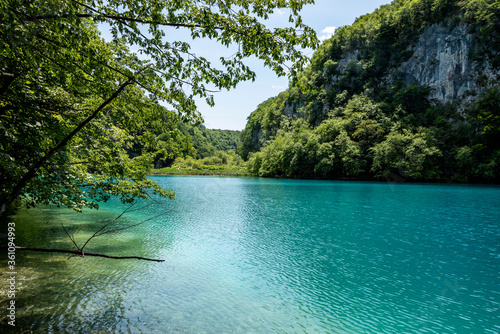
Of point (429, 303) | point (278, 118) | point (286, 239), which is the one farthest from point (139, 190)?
point (278, 118)

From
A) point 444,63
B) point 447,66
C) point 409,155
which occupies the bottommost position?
point 409,155

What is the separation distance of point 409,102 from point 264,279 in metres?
70.1

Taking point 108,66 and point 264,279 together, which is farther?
point 264,279

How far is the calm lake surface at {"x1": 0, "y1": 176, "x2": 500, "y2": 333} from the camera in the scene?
603 cm

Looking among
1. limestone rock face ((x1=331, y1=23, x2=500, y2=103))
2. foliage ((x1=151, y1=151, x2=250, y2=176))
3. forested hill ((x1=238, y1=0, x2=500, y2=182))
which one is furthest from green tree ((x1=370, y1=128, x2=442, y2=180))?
foliage ((x1=151, y1=151, x2=250, y2=176))

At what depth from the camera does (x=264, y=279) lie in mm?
8727

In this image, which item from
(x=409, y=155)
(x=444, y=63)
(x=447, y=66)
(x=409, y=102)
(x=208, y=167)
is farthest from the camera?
(x=208, y=167)

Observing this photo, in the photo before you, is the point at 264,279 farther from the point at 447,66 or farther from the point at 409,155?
the point at 447,66

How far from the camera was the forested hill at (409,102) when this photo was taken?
50375mm

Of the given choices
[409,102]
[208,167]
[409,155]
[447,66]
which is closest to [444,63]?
[447,66]

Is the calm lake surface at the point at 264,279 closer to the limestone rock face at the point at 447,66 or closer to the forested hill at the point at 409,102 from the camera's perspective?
the forested hill at the point at 409,102

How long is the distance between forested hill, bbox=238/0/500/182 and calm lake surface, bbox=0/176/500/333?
3667 centimetres

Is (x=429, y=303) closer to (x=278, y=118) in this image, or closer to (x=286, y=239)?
(x=286, y=239)

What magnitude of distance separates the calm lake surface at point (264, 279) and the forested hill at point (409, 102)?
36.7m
